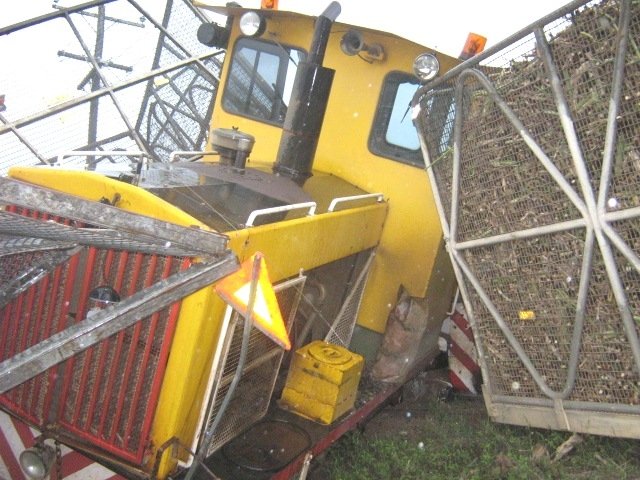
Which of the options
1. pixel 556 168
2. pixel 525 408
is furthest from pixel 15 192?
pixel 525 408

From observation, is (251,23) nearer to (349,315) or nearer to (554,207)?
(349,315)

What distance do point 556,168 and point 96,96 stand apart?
4.46 m

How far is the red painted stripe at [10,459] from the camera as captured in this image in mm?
3629

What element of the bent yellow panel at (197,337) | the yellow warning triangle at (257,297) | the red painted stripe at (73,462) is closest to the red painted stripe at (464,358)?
the bent yellow panel at (197,337)

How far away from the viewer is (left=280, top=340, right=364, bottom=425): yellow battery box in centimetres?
429

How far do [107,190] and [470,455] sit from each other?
313 cm

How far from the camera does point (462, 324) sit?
254 inches

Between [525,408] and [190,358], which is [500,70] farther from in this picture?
[190,358]

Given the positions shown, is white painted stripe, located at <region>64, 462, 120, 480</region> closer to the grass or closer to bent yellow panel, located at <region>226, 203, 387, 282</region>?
bent yellow panel, located at <region>226, 203, 387, 282</region>

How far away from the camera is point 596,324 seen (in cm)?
371

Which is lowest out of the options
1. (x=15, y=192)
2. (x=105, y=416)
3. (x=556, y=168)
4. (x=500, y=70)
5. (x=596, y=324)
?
(x=105, y=416)

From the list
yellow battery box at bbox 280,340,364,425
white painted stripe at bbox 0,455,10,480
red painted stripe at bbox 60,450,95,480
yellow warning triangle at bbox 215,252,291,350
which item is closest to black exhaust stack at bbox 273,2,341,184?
yellow battery box at bbox 280,340,364,425

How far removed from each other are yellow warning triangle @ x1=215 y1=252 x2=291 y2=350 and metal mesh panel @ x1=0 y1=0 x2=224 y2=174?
456cm

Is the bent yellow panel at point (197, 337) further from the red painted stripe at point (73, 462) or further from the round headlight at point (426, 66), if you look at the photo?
the round headlight at point (426, 66)
